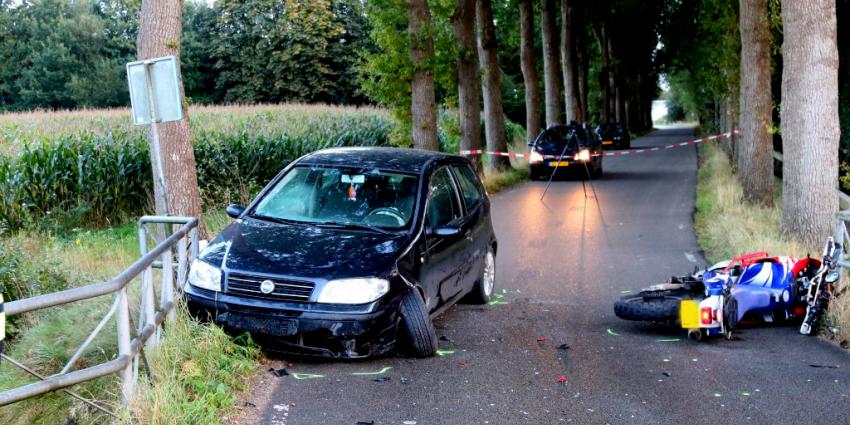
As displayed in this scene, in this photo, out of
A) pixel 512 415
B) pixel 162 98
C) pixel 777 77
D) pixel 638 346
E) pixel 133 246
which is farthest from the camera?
pixel 777 77

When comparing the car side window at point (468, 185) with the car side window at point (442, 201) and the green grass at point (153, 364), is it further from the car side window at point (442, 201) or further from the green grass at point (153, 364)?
the green grass at point (153, 364)

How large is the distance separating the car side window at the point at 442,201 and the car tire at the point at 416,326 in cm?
124

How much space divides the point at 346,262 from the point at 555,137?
2184cm

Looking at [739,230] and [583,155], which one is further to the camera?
[583,155]

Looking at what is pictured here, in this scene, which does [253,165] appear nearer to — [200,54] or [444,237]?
[444,237]

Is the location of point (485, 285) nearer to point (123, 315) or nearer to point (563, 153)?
point (123, 315)

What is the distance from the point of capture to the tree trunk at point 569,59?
1538 inches

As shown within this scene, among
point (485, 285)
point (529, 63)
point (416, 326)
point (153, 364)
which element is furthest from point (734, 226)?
point (529, 63)

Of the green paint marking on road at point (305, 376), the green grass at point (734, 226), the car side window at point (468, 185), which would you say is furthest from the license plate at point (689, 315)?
the green grass at point (734, 226)

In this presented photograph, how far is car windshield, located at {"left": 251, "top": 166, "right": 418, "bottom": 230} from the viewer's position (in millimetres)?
8305

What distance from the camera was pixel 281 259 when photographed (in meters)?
7.21

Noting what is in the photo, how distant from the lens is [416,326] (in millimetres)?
7332

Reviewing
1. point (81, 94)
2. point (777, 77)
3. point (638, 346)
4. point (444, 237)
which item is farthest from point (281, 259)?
point (81, 94)

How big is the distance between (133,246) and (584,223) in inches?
342
